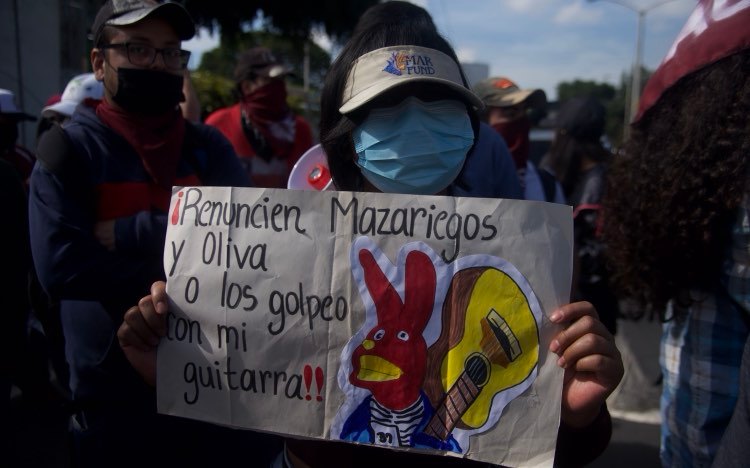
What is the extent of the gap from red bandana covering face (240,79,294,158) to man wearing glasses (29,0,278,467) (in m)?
2.15

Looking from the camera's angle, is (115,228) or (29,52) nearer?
(115,228)

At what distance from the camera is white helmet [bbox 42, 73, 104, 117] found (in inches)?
166

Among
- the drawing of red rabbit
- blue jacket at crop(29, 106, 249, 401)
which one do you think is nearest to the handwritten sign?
the drawing of red rabbit

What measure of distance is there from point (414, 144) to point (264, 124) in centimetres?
313

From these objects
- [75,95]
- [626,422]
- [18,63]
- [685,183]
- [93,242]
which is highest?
[18,63]

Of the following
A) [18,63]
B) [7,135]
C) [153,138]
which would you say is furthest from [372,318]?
[18,63]

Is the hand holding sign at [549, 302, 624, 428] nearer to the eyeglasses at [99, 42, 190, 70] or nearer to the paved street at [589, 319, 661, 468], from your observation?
the eyeglasses at [99, 42, 190, 70]

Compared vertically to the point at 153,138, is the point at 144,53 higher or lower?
higher

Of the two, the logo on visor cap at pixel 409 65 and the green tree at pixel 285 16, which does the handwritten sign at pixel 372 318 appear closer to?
the logo on visor cap at pixel 409 65

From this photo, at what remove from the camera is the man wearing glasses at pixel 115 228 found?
6.11 ft

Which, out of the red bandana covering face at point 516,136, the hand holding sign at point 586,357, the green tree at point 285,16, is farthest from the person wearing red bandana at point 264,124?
the green tree at point 285,16

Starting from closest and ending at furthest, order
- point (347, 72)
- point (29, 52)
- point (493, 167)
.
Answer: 1. point (347, 72)
2. point (493, 167)
3. point (29, 52)

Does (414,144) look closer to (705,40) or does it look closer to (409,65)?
(409,65)

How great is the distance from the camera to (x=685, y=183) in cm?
183
